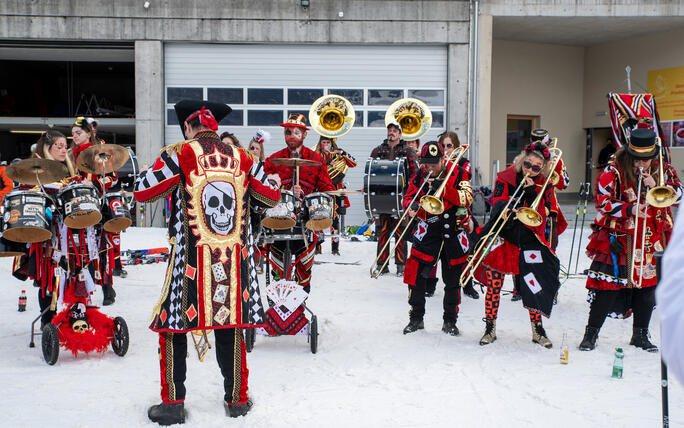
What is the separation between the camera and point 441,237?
6027mm

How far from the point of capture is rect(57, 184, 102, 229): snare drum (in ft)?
15.9

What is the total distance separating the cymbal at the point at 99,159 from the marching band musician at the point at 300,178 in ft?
4.35

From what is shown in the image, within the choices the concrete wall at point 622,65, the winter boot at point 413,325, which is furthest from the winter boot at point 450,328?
the concrete wall at point 622,65

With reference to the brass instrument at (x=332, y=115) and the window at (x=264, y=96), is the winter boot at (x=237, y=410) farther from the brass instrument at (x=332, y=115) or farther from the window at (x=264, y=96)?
the window at (x=264, y=96)

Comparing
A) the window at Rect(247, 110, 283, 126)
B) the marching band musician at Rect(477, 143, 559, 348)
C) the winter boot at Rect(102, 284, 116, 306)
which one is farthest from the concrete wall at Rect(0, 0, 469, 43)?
the marching band musician at Rect(477, 143, 559, 348)

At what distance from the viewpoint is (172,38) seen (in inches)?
579

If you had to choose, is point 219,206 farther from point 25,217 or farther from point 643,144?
point 643,144

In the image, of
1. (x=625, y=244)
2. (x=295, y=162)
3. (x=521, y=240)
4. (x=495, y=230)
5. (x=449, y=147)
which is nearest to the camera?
(x=295, y=162)

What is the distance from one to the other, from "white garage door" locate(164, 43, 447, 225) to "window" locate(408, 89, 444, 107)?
23 millimetres

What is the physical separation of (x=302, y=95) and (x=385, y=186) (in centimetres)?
777

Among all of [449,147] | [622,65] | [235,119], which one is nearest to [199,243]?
[449,147]

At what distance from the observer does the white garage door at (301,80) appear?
1502cm

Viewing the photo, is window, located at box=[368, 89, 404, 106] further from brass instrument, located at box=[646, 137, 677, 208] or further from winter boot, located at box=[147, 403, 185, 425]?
winter boot, located at box=[147, 403, 185, 425]

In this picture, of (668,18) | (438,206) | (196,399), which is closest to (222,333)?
(196,399)
